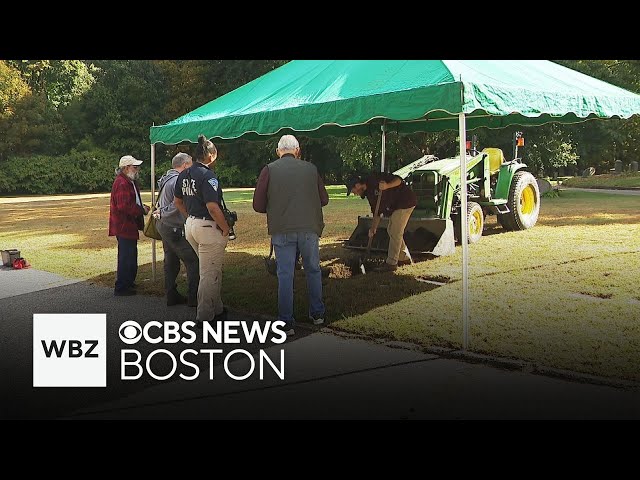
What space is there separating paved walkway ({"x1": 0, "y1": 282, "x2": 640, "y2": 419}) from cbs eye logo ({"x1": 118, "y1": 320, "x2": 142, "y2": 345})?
0.36 m

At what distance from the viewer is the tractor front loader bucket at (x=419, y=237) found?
401 inches

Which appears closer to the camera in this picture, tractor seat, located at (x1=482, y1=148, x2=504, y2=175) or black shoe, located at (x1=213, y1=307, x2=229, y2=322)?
black shoe, located at (x1=213, y1=307, x2=229, y2=322)

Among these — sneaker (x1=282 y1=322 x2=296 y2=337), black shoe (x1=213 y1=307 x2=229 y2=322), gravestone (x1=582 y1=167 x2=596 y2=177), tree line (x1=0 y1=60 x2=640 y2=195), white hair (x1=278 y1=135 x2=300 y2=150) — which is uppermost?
tree line (x1=0 y1=60 x2=640 y2=195)

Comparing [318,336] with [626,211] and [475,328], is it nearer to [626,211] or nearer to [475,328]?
[475,328]

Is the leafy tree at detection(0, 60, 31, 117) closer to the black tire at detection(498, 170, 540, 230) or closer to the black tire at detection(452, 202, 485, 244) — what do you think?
the black tire at detection(498, 170, 540, 230)

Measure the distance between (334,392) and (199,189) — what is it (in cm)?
244

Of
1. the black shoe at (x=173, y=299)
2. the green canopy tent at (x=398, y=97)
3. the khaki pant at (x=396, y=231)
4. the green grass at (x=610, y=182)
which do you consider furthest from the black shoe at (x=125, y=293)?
the green grass at (x=610, y=182)

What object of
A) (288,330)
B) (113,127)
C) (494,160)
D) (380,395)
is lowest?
(380,395)

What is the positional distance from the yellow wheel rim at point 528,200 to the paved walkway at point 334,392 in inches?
369

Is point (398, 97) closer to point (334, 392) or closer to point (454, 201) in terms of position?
point (334, 392)

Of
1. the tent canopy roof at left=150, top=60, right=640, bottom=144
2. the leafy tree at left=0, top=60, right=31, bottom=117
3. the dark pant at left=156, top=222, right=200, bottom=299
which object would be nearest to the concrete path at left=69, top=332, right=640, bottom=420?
the dark pant at left=156, top=222, right=200, bottom=299

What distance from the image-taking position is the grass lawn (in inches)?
228

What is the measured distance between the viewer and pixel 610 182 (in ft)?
110

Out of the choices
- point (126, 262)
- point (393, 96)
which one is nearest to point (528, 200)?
point (393, 96)
